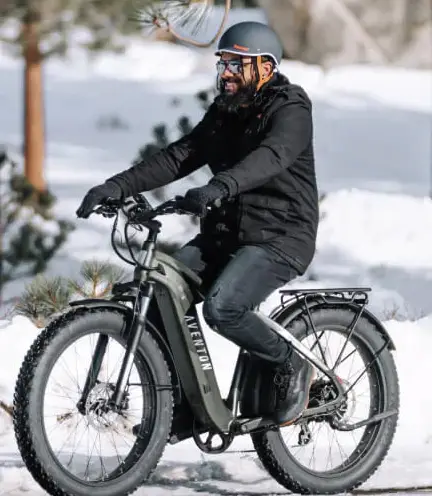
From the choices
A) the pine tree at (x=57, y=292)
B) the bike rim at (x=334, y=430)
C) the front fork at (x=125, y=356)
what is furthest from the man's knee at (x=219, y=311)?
the pine tree at (x=57, y=292)

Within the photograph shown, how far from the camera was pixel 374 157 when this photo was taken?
26.7m

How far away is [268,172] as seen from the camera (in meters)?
5.11

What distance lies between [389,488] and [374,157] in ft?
69.8

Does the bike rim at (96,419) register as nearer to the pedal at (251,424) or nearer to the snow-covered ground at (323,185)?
the snow-covered ground at (323,185)

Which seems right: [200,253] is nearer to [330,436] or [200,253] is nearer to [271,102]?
[271,102]

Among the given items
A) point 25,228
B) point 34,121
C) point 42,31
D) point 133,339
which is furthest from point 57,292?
point 34,121

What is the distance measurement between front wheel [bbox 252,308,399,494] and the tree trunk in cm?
1778

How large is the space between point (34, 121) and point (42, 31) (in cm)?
222

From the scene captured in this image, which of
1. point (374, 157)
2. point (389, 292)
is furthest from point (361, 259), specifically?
point (374, 157)

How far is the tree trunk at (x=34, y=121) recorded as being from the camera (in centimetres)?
2334

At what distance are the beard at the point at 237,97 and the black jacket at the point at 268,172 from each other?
0.04 meters

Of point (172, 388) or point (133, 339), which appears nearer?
point (133, 339)

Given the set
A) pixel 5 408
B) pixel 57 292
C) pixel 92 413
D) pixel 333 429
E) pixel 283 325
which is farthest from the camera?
pixel 57 292

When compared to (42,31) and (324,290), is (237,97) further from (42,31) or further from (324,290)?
(42,31)
